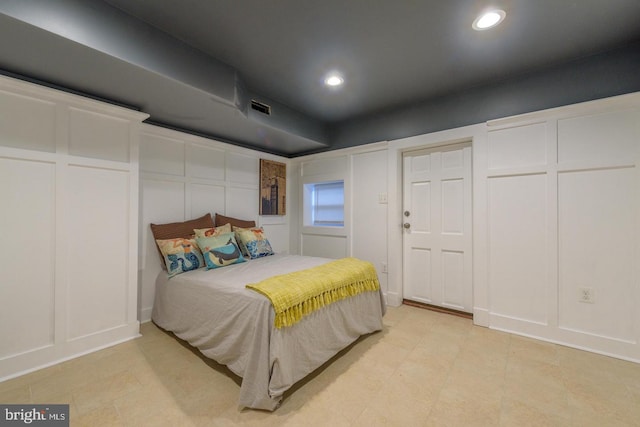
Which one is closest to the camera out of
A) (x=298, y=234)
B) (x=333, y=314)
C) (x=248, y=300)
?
(x=248, y=300)

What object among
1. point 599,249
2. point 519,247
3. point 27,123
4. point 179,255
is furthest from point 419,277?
point 27,123

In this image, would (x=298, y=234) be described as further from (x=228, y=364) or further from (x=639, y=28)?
(x=639, y=28)

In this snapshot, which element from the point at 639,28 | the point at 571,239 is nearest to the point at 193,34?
the point at 639,28

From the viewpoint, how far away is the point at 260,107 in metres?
2.88

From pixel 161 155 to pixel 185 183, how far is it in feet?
1.24

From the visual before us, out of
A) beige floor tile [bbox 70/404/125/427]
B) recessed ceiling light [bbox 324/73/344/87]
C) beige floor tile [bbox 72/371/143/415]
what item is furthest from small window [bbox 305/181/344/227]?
beige floor tile [bbox 70/404/125/427]

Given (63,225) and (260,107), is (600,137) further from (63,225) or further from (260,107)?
(63,225)

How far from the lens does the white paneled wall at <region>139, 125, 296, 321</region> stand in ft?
8.93

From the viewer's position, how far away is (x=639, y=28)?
6.19 feet

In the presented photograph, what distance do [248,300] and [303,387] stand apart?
688 millimetres

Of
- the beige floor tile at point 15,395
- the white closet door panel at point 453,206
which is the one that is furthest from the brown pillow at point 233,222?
the white closet door panel at point 453,206

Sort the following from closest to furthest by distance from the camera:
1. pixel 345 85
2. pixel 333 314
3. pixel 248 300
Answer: pixel 248 300
pixel 333 314
pixel 345 85

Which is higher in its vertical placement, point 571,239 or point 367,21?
point 367,21

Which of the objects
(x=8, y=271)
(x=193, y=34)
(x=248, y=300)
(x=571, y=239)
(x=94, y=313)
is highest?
(x=193, y=34)
